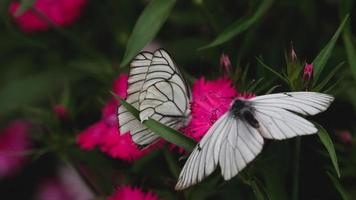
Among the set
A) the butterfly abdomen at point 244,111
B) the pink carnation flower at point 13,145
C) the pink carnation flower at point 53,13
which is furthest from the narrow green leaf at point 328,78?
the pink carnation flower at point 13,145

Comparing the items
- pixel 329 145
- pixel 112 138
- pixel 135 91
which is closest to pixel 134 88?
pixel 135 91

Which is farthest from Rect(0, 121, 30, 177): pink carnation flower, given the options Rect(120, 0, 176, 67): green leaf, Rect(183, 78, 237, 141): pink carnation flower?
Rect(183, 78, 237, 141): pink carnation flower

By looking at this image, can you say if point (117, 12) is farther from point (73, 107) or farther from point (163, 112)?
point (163, 112)

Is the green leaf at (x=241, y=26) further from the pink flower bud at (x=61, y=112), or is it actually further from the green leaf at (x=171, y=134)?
the pink flower bud at (x=61, y=112)

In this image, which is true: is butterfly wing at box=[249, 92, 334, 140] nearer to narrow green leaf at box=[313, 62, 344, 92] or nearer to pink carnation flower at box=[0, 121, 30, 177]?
narrow green leaf at box=[313, 62, 344, 92]

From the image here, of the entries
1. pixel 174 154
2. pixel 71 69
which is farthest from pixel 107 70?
pixel 174 154

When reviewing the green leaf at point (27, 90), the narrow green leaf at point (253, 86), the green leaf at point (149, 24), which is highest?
the green leaf at point (27, 90)
